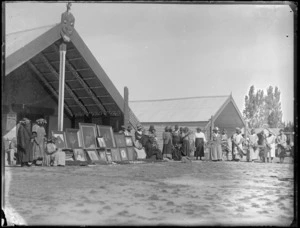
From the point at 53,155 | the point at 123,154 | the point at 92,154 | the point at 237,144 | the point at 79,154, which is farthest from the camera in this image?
the point at 237,144

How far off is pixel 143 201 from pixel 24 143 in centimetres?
465

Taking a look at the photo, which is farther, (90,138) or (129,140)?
(129,140)

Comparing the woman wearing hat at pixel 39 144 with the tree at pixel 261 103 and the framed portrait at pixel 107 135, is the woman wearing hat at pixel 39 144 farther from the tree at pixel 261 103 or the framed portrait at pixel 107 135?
the tree at pixel 261 103

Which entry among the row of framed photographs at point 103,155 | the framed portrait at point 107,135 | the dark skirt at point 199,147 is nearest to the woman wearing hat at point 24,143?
the row of framed photographs at point 103,155

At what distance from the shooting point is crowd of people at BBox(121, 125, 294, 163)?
A: 1250 cm

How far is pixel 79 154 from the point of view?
1084 cm

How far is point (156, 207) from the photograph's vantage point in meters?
5.08

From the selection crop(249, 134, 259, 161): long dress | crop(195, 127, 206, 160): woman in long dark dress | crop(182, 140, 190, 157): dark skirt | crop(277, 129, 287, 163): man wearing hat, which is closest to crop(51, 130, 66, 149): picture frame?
crop(182, 140, 190, 157): dark skirt

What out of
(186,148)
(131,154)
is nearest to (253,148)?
(186,148)

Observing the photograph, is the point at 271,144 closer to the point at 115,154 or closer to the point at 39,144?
the point at 115,154

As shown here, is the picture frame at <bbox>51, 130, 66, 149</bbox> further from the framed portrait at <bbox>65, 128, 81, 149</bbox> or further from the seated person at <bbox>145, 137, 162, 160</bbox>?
Answer: the seated person at <bbox>145, 137, 162, 160</bbox>

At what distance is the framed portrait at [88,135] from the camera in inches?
447

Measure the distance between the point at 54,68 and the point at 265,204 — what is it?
830 cm

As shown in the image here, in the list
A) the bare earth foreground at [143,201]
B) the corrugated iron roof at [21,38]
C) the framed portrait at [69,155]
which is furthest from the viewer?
the framed portrait at [69,155]
